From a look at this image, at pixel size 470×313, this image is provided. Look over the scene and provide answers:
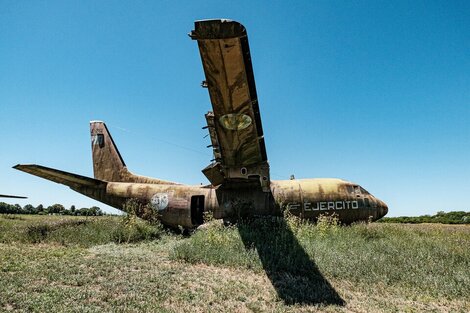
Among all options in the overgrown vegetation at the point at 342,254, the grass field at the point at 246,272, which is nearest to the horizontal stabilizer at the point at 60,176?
the grass field at the point at 246,272

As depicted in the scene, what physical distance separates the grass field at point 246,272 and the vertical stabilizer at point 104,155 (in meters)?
5.41

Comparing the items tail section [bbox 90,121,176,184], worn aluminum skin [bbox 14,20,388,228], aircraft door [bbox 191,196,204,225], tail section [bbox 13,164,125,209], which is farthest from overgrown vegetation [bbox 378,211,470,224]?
tail section [bbox 13,164,125,209]

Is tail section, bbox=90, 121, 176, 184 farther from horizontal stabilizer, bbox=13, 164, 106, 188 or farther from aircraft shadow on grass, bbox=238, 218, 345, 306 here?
aircraft shadow on grass, bbox=238, 218, 345, 306

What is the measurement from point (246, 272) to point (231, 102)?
531 cm

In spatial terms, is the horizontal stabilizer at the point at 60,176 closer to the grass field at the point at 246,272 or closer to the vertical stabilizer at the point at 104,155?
the vertical stabilizer at the point at 104,155

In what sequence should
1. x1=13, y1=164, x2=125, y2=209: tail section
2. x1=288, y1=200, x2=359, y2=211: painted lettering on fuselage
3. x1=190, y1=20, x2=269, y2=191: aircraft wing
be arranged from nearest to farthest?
1. x1=190, y1=20, x2=269, y2=191: aircraft wing
2. x1=288, y1=200, x2=359, y2=211: painted lettering on fuselage
3. x1=13, y1=164, x2=125, y2=209: tail section

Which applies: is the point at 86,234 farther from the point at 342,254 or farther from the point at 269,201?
the point at 342,254

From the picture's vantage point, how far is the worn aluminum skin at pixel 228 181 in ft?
26.7

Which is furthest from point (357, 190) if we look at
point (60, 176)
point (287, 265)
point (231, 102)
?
point (60, 176)

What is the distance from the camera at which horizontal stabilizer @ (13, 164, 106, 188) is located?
540 inches

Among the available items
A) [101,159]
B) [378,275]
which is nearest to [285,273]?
[378,275]

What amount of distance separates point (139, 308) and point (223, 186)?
10.1 m

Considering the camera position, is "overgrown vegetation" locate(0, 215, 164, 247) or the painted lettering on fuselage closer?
"overgrown vegetation" locate(0, 215, 164, 247)

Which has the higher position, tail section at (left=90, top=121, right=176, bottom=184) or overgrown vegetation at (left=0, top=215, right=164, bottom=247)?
tail section at (left=90, top=121, right=176, bottom=184)
